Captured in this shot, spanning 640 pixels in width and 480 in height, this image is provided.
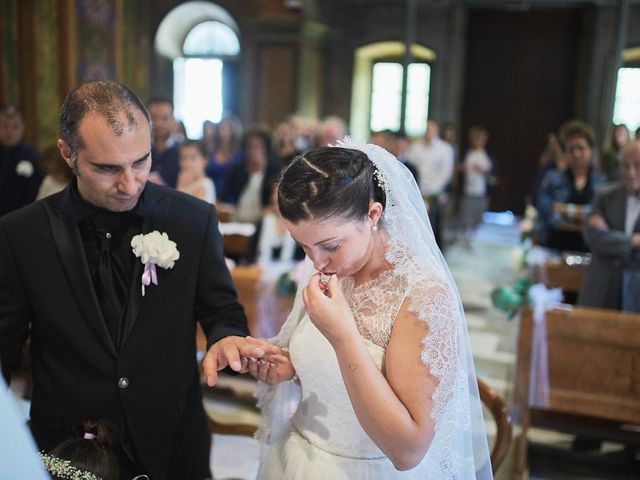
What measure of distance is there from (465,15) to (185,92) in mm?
6097

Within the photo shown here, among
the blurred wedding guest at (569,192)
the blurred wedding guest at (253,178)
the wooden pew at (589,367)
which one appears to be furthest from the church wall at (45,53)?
the wooden pew at (589,367)

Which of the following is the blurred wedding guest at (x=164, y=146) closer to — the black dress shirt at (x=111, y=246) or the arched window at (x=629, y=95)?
the black dress shirt at (x=111, y=246)

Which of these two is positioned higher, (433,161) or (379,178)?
(379,178)

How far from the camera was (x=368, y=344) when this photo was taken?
1.74m

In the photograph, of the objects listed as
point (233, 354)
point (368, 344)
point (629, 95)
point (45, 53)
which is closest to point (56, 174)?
point (233, 354)

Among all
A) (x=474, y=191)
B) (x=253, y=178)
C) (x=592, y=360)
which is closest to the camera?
(x=592, y=360)

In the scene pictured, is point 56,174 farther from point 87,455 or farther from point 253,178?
point 87,455

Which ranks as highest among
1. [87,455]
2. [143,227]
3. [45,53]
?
[45,53]

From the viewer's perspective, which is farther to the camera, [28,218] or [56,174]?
[56,174]

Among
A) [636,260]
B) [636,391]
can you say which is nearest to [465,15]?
[636,260]

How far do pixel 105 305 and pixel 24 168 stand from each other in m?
4.11

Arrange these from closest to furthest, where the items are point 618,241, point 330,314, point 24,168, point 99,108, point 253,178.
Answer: point 330,314 → point 99,108 → point 618,241 → point 24,168 → point 253,178

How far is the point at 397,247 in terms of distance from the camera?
5.92 feet

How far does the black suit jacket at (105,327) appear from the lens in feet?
6.04
